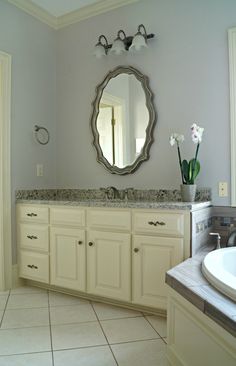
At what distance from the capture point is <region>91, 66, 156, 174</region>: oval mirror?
2.72 m

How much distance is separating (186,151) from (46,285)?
175cm

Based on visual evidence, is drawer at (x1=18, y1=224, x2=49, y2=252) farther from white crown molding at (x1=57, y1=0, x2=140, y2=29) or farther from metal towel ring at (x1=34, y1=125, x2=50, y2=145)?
white crown molding at (x1=57, y1=0, x2=140, y2=29)

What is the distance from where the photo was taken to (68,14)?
10.2 feet

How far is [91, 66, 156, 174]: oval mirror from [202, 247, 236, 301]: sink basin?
1.18 meters

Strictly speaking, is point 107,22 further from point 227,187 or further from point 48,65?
point 227,187

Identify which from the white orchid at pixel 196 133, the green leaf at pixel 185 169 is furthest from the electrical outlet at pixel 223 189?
the white orchid at pixel 196 133

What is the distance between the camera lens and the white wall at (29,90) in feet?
9.18

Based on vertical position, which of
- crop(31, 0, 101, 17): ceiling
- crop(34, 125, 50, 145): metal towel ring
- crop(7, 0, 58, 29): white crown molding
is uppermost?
crop(31, 0, 101, 17): ceiling

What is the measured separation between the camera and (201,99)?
98.1 inches

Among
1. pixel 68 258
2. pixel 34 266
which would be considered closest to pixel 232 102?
pixel 68 258

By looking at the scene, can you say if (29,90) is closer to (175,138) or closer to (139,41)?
(139,41)

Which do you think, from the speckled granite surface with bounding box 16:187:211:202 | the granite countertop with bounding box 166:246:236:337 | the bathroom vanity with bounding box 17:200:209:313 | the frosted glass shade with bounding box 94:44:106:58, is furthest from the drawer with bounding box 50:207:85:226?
the frosted glass shade with bounding box 94:44:106:58

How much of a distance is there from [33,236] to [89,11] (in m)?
2.27

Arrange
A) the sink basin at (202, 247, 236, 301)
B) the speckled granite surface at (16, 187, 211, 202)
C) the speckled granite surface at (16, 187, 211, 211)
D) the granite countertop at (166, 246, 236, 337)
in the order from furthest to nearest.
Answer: the speckled granite surface at (16, 187, 211, 202), the speckled granite surface at (16, 187, 211, 211), the sink basin at (202, 247, 236, 301), the granite countertop at (166, 246, 236, 337)
